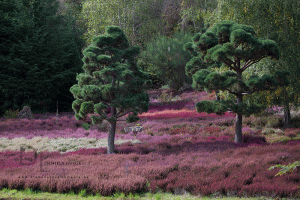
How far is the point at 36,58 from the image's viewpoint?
21.2 meters

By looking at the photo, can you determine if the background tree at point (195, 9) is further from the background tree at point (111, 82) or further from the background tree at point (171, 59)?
the background tree at point (111, 82)

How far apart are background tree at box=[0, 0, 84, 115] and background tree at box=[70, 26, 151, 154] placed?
1223 centimetres

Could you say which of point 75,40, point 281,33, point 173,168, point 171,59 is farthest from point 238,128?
point 75,40

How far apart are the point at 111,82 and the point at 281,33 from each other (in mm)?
7136

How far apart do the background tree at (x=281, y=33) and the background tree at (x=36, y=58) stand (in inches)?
594

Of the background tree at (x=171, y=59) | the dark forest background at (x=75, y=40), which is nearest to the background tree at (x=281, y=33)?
the dark forest background at (x=75, y=40)

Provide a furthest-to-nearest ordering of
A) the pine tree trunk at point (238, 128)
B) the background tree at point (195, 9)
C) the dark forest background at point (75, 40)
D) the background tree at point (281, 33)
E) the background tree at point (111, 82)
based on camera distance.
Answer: the background tree at point (195, 9) < the dark forest background at point (75, 40) < the background tree at point (281, 33) < the pine tree trunk at point (238, 128) < the background tree at point (111, 82)

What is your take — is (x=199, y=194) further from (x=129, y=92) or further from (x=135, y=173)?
(x=129, y=92)

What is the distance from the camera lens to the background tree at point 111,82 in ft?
29.1

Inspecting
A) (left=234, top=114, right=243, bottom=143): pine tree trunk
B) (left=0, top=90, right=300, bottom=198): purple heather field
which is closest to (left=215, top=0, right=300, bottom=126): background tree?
(left=0, top=90, right=300, bottom=198): purple heather field

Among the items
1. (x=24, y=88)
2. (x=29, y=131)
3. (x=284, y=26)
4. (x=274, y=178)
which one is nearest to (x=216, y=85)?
(x=274, y=178)

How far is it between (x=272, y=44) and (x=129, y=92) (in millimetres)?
4842

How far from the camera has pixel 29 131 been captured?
1370 cm

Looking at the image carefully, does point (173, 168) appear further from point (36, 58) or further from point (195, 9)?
point (195, 9)
